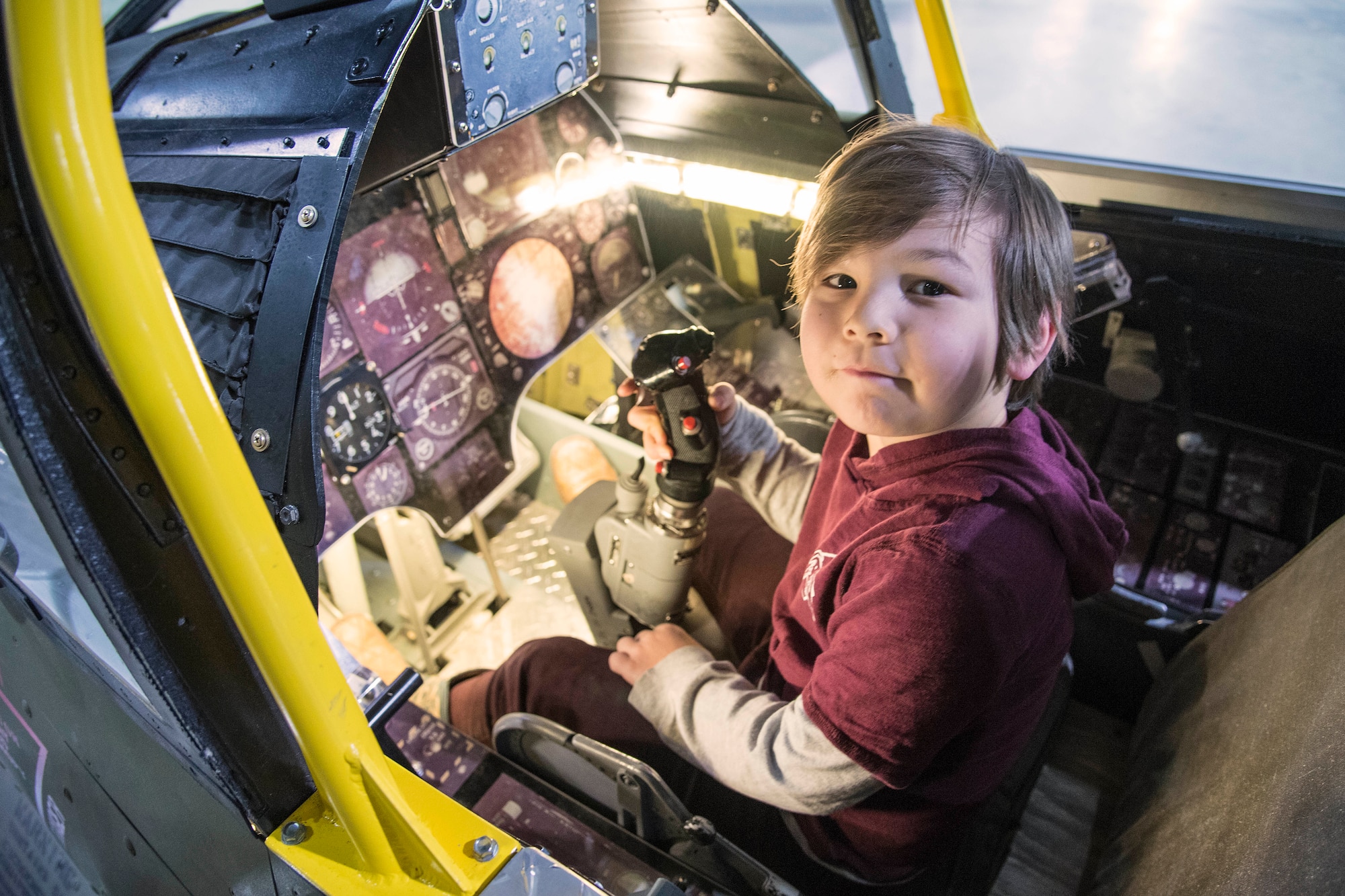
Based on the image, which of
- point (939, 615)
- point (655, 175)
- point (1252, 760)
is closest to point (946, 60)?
point (655, 175)

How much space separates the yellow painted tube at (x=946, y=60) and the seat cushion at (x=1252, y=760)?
3.32 feet

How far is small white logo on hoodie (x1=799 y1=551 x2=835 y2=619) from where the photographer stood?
1.07 m

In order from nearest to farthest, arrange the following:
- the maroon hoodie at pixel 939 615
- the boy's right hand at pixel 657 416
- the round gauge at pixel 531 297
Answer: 1. the maroon hoodie at pixel 939 615
2. the boy's right hand at pixel 657 416
3. the round gauge at pixel 531 297

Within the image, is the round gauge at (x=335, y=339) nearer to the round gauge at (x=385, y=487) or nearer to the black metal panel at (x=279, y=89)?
the round gauge at (x=385, y=487)

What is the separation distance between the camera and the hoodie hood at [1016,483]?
0.93 metres

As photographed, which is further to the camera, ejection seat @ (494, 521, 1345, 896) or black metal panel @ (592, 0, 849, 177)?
black metal panel @ (592, 0, 849, 177)

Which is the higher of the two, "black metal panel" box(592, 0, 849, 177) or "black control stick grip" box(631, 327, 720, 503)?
"black metal panel" box(592, 0, 849, 177)

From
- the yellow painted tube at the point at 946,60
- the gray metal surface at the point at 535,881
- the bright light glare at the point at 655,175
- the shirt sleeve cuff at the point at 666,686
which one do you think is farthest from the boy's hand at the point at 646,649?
the bright light glare at the point at 655,175

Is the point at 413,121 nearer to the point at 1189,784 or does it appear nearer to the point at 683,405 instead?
the point at 683,405

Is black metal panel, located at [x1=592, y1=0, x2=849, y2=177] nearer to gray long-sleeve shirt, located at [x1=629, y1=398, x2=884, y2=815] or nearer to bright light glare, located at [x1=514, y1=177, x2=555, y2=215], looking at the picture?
bright light glare, located at [x1=514, y1=177, x2=555, y2=215]

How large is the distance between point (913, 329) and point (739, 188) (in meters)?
1.13

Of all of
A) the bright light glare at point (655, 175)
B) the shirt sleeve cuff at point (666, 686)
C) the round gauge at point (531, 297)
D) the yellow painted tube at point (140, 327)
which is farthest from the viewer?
the bright light glare at point (655, 175)

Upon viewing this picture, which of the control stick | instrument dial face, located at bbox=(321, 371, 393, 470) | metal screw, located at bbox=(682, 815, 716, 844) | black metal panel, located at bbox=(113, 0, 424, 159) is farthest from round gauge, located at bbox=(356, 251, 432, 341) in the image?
metal screw, located at bbox=(682, 815, 716, 844)

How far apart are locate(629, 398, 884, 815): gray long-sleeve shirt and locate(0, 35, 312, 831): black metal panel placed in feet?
1.78
